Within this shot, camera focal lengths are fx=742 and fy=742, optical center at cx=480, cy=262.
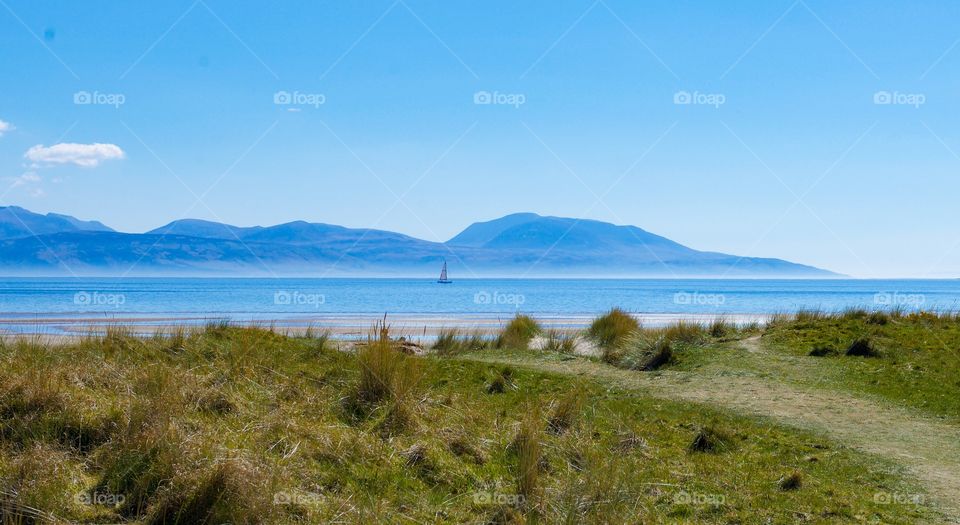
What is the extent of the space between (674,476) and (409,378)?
3565mm

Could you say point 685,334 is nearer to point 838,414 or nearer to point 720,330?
point 720,330

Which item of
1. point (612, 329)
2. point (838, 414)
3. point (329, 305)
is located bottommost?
point (329, 305)

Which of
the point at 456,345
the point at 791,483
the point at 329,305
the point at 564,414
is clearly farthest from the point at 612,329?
the point at 329,305

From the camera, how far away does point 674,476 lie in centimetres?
762

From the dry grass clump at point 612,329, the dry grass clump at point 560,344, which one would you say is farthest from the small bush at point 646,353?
the dry grass clump at point 560,344

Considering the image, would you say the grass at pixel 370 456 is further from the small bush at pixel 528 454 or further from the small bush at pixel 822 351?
the small bush at pixel 822 351

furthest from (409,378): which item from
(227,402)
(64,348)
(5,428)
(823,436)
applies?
(64,348)

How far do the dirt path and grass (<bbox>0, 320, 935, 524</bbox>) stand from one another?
1.33 ft

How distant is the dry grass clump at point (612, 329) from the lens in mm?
21578

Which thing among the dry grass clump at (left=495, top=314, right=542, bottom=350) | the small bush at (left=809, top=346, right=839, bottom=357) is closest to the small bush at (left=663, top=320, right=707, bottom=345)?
the small bush at (left=809, top=346, right=839, bottom=357)

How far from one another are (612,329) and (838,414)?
36.4 feet

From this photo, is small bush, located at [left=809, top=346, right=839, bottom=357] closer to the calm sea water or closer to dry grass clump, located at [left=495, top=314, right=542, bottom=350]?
dry grass clump, located at [left=495, top=314, right=542, bottom=350]

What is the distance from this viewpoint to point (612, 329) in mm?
22328

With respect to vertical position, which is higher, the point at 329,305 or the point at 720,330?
the point at 720,330
